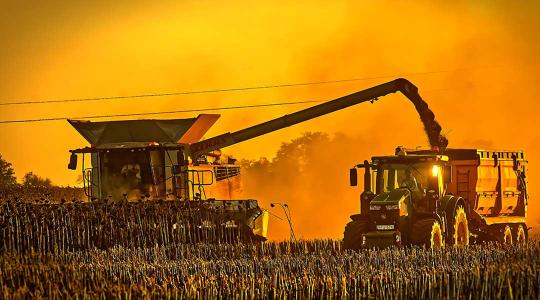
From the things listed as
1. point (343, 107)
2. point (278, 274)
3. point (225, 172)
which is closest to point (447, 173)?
point (278, 274)

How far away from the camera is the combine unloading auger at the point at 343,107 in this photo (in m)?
34.4

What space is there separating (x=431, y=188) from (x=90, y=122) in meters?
11.6

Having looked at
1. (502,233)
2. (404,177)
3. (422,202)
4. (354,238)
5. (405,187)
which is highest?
(404,177)

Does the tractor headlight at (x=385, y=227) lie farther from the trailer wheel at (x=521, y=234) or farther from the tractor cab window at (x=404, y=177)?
the trailer wheel at (x=521, y=234)

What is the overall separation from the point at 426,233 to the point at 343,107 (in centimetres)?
1403

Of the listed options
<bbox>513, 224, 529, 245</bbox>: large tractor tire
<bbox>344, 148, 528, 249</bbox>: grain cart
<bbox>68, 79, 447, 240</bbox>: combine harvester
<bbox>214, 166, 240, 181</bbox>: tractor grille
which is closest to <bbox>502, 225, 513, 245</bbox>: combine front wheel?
<bbox>344, 148, 528, 249</bbox>: grain cart

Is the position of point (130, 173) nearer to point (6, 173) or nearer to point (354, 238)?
point (354, 238)

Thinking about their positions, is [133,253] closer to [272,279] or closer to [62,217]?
[62,217]

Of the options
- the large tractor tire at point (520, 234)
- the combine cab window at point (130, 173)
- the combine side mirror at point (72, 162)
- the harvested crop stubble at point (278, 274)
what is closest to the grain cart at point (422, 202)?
the harvested crop stubble at point (278, 274)

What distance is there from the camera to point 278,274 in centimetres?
1755

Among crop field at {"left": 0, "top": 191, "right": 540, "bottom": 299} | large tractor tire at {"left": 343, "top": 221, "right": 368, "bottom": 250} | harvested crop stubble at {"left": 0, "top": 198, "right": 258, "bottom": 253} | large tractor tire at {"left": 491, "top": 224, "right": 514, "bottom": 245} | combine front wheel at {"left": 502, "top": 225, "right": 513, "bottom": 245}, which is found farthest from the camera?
combine front wheel at {"left": 502, "top": 225, "right": 513, "bottom": 245}

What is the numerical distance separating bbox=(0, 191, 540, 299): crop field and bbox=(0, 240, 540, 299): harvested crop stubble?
0.08 feet

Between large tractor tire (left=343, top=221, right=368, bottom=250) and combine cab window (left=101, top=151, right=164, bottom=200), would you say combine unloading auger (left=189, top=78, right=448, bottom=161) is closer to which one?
combine cab window (left=101, top=151, right=164, bottom=200)

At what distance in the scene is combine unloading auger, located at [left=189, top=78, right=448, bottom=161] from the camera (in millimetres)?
34438
